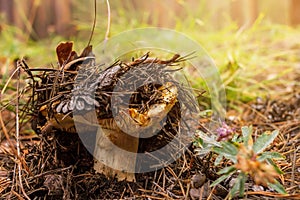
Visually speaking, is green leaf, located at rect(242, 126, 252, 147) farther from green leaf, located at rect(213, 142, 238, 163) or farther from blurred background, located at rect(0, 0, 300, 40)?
blurred background, located at rect(0, 0, 300, 40)

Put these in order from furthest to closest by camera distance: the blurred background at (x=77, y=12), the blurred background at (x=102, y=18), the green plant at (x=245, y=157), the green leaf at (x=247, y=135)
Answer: the blurred background at (x=77, y=12), the blurred background at (x=102, y=18), the green leaf at (x=247, y=135), the green plant at (x=245, y=157)

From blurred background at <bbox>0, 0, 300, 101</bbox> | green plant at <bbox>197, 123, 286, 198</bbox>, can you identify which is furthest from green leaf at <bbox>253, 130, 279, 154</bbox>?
blurred background at <bbox>0, 0, 300, 101</bbox>

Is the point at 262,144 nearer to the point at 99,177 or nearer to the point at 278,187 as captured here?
the point at 278,187

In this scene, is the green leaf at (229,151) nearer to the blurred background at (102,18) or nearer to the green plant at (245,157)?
the green plant at (245,157)

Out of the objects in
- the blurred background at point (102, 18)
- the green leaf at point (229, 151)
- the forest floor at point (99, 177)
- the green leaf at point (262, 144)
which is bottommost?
the forest floor at point (99, 177)

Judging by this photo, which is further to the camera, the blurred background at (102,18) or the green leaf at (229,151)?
the blurred background at (102,18)

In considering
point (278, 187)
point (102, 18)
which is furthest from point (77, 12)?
point (278, 187)

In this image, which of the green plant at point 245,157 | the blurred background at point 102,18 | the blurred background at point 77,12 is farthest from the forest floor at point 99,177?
the blurred background at point 77,12

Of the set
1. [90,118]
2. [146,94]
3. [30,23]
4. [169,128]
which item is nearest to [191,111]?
[169,128]
